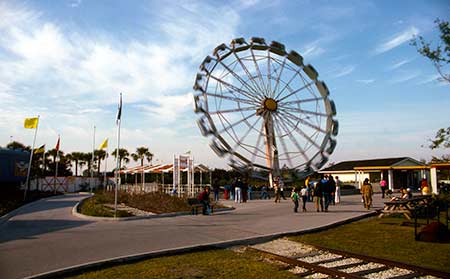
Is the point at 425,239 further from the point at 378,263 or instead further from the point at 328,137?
the point at 328,137

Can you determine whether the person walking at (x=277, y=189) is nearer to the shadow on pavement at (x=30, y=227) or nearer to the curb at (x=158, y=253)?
the curb at (x=158, y=253)

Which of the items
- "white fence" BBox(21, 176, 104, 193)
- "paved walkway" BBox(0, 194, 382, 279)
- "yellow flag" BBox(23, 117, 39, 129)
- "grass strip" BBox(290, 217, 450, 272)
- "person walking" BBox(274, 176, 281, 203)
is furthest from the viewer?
"white fence" BBox(21, 176, 104, 193)

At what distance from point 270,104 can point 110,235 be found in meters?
21.5

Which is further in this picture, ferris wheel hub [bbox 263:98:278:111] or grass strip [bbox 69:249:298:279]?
ferris wheel hub [bbox 263:98:278:111]

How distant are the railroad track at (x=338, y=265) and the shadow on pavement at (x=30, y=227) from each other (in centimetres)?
822

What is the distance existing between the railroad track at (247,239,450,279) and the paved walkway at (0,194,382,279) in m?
1.90

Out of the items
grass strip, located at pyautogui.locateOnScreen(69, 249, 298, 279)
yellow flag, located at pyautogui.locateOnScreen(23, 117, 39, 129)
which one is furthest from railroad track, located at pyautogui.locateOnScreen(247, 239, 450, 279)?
yellow flag, located at pyautogui.locateOnScreen(23, 117, 39, 129)

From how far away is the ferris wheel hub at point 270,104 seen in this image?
31.7 metres

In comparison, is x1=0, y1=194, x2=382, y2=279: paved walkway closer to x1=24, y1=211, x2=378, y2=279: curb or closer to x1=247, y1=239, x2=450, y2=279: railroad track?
x1=24, y1=211, x2=378, y2=279: curb

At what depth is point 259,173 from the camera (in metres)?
30.8

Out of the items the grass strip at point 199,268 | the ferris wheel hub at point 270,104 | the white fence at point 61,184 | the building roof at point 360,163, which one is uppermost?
the ferris wheel hub at point 270,104

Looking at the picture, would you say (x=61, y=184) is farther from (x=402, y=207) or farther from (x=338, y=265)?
(x=338, y=265)

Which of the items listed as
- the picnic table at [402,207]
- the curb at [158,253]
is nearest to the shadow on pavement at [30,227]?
the curb at [158,253]

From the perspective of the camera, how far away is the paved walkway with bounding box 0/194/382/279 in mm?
9156
